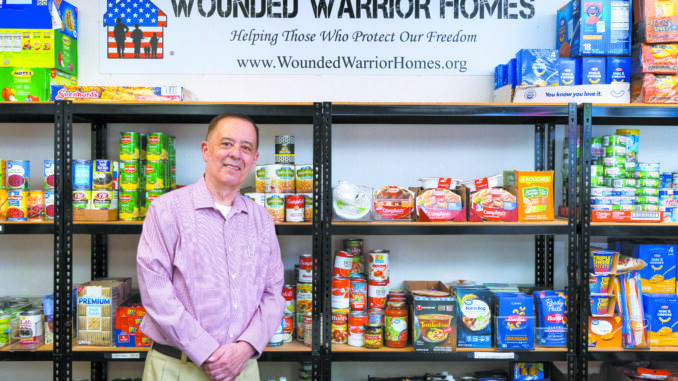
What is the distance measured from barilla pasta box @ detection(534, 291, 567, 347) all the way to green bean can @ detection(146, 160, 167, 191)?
2072mm

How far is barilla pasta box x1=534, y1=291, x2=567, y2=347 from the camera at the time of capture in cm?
255

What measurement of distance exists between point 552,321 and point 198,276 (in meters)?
1.81

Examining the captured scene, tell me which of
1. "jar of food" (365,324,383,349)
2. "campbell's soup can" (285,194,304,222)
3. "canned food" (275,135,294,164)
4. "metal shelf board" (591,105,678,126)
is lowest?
"jar of food" (365,324,383,349)

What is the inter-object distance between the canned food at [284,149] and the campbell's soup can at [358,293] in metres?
0.72

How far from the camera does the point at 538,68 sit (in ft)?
8.65

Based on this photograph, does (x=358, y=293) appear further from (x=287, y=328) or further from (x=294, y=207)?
(x=294, y=207)

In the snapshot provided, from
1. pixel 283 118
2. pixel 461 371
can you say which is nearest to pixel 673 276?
pixel 461 371

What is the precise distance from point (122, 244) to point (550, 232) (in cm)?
250

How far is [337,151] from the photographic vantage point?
3.10m

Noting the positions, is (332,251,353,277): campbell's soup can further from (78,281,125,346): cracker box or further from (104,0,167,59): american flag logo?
(104,0,167,59): american flag logo

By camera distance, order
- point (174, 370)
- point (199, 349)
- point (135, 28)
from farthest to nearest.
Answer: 1. point (135, 28)
2. point (174, 370)
3. point (199, 349)

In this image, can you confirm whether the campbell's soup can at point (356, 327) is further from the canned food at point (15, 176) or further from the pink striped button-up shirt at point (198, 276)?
the canned food at point (15, 176)

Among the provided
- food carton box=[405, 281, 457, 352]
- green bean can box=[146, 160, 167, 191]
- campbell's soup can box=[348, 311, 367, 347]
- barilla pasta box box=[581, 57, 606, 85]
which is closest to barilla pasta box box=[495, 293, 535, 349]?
food carton box=[405, 281, 457, 352]

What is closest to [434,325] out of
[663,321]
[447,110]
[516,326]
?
[516,326]
